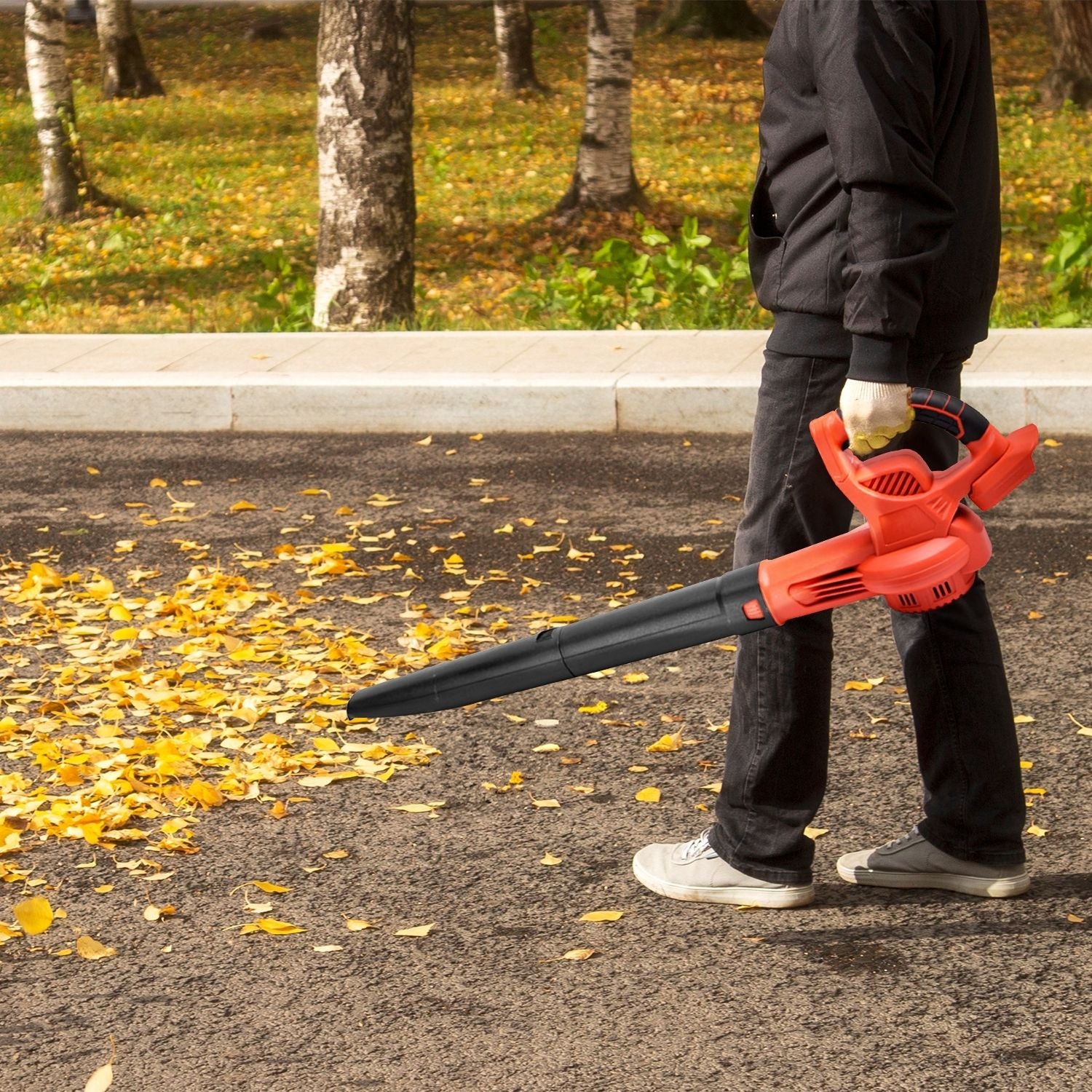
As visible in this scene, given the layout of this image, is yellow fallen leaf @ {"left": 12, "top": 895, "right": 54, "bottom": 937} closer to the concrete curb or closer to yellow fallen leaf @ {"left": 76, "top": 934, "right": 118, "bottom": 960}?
yellow fallen leaf @ {"left": 76, "top": 934, "right": 118, "bottom": 960}

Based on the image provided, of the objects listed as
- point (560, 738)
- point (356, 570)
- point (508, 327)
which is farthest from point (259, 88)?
point (560, 738)

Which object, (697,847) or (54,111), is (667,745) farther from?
(54,111)

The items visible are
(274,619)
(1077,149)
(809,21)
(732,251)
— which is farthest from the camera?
(1077,149)

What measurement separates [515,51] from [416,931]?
2017 cm

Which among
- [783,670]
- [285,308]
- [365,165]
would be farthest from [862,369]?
[285,308]

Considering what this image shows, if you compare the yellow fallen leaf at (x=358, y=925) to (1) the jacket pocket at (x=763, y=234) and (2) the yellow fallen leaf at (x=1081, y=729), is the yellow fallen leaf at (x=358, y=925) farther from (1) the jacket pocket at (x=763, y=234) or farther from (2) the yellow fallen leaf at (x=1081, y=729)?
(2) the yellow fallen leaf at (x=1081, y=729)

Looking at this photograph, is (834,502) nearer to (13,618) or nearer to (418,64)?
(13,618)

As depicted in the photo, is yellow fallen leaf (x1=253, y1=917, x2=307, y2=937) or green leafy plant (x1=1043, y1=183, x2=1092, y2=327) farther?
green leafy plant (x1=1043, y1=183, x2=1092, y2=327)

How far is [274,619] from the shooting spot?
5406mm

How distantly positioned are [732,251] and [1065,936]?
10983 mm

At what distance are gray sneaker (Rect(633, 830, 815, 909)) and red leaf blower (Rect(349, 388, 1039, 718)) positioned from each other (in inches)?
26.3

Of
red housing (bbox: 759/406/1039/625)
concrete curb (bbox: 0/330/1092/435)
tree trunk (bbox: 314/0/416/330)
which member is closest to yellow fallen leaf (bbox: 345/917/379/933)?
red housing (bbox: 759/406/1039/625)

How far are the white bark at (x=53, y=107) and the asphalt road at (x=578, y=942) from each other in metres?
11.2

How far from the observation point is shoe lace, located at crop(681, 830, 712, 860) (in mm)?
3479
